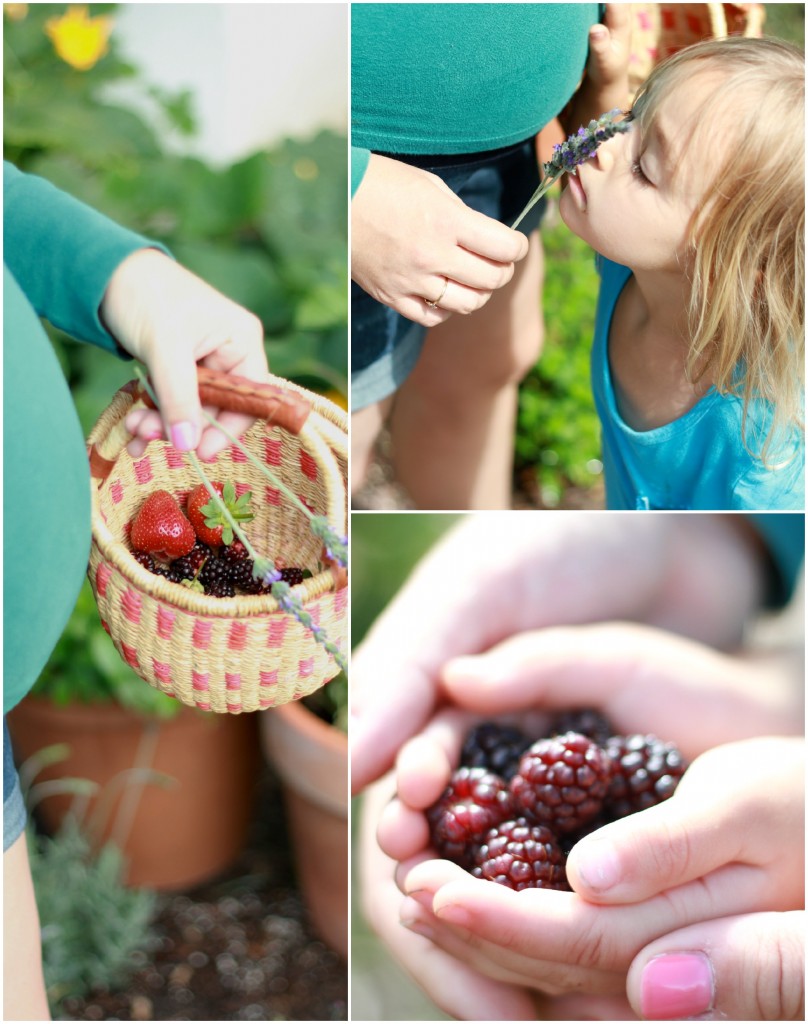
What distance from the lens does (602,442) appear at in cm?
Answer: 74

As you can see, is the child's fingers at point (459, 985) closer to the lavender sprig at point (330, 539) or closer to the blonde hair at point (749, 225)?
the lavender sprig at point (330, 539)

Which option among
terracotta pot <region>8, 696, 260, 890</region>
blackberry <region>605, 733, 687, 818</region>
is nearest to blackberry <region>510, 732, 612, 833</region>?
blackberry <region>605, 733, 687, 818</region>

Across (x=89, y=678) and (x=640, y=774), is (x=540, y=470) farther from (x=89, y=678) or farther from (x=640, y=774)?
(x=89, y=678)

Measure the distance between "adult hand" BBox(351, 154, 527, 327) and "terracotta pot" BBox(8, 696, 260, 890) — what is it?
2.23 ft

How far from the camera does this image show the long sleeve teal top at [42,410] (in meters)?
0.53

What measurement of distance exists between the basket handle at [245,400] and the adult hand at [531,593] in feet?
0.75

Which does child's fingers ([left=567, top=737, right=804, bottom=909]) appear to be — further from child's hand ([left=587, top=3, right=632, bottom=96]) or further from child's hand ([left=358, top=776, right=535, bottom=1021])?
child's hand ([left=587, top=3, right=632, bottom=96])

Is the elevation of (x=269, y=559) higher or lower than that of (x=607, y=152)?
lower

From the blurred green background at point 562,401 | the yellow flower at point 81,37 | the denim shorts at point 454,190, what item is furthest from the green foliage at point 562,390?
the yellow flower at point 81,37

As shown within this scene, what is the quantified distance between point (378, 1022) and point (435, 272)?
0.56 meters

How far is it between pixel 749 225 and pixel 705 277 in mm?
39

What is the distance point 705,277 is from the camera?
62 cm

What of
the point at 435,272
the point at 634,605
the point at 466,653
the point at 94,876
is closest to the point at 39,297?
the point at 435,272

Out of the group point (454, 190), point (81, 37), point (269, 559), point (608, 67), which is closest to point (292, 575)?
point (269, 559)
